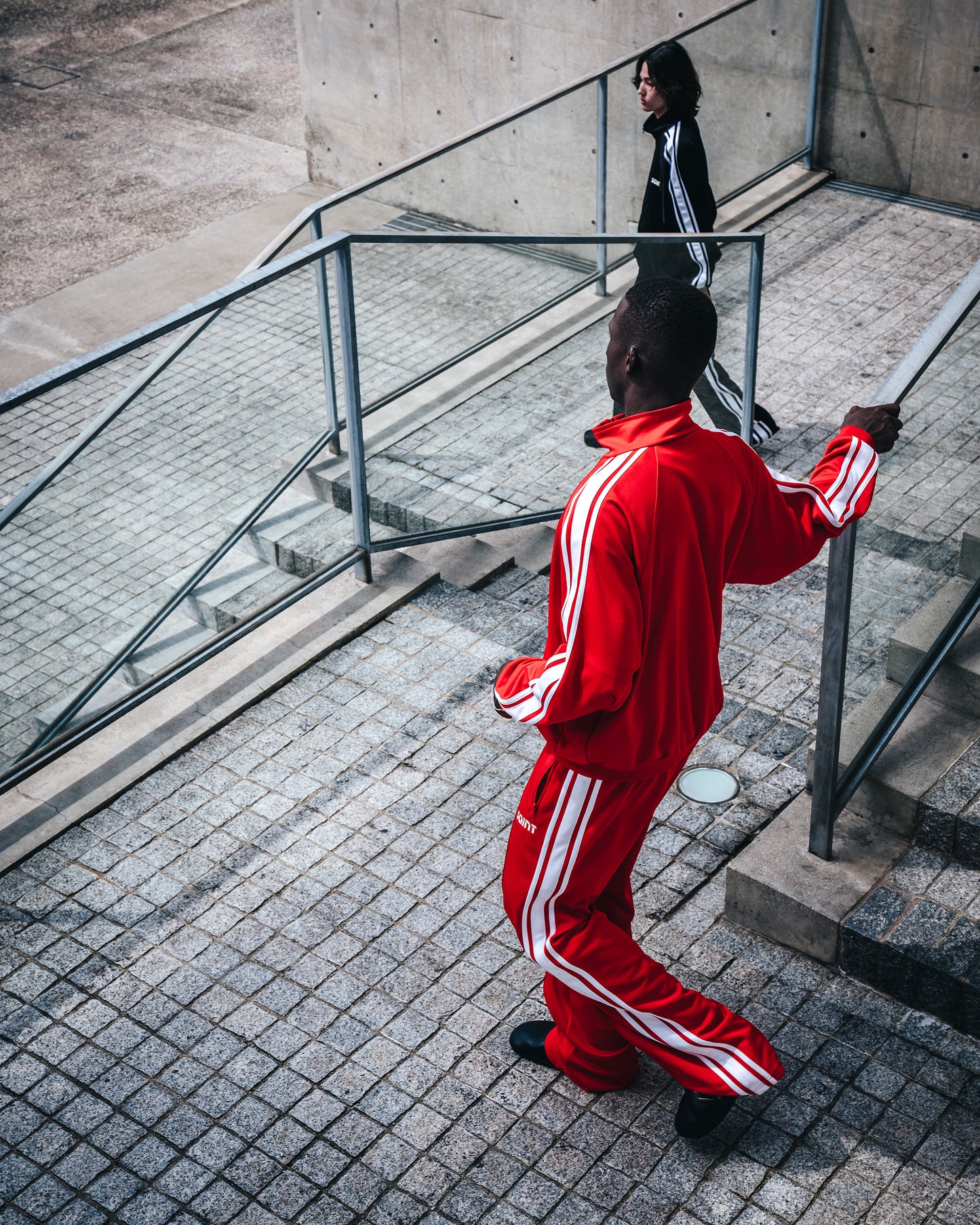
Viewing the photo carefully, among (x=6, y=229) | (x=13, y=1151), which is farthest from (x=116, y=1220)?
(x=6, y=229)

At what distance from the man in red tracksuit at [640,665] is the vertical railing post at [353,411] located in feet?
7.73

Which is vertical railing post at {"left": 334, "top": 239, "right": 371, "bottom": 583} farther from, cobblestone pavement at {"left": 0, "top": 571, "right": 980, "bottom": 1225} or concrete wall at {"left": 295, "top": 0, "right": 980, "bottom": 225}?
concrete wall at {"left": 295, "top": 0, "right": 980, "bottom": 225}

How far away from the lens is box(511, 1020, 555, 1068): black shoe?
3537 millimetres

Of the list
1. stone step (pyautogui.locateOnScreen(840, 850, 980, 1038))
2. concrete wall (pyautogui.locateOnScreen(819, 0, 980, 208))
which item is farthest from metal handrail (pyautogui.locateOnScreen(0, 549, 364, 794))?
concrete wall (pyautogui.locateOnScreen(819, 0, 980, 208))

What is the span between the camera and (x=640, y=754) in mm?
2916

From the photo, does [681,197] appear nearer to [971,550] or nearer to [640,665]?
[971,550]

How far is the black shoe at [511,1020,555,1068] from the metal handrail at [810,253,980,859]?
0.90m

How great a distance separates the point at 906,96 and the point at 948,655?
571 cm

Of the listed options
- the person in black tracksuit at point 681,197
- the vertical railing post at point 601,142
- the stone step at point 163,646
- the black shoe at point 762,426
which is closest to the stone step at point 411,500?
the stone step at point 163,646

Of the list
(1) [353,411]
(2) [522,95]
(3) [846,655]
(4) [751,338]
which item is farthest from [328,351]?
(2) [522,95]

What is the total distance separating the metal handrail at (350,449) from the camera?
4562 mm

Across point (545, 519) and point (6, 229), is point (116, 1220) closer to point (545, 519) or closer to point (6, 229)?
point (545, 519)

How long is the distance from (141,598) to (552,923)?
2312mm

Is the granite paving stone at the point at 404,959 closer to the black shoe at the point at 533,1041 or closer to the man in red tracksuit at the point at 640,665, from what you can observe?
the black shoe at the point at 533,1041
